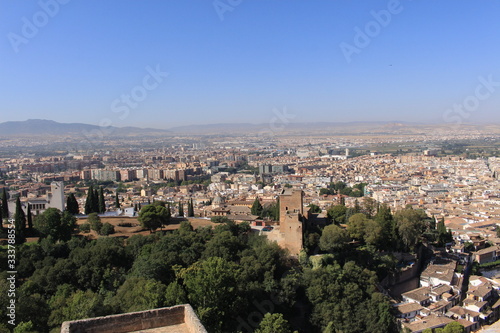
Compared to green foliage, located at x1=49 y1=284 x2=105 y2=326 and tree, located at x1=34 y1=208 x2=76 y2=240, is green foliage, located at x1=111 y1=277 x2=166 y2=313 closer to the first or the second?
green foliage, located at x1=49 y1=284 x2=105 y2=326

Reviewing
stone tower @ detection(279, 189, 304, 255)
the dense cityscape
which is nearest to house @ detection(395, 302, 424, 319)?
the dense cityscape

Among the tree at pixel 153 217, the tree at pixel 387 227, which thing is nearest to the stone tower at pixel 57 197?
the tree at pixel 153 217

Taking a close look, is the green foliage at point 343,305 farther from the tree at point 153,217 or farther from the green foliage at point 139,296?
the tree at point 153,217

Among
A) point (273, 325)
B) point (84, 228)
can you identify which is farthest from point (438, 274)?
point (84, 228)

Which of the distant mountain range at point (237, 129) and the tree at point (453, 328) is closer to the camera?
the tree at point (453, 328)

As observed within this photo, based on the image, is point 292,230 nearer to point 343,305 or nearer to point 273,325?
point 343,305

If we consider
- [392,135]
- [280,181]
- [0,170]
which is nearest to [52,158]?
[0,170]

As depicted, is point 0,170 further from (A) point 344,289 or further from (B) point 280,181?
(A) point 344,289
